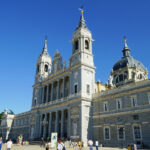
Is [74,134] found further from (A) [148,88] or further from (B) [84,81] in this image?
(A) [148,88]

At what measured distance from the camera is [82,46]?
4303 cm

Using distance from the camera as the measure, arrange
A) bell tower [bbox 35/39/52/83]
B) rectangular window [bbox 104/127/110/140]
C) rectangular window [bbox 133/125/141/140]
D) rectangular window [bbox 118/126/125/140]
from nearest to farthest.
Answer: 1. rectangular window [bbox 133/125/141/140]
2. rectangular window [bbox 118/126/125/140]
3. rectangular window [bbox 104/127/110/140]
4. bell tower [bbox 35/39/52/83]

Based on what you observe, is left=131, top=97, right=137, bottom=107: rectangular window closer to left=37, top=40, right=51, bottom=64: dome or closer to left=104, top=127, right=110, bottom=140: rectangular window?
left=104, top=127, right=110, bottom=140: rectangular window

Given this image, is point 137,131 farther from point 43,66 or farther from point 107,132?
point 43,66

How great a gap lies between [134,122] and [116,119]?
11.8 feet

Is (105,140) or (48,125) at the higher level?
(48,125)

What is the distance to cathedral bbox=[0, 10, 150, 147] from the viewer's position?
102 ft

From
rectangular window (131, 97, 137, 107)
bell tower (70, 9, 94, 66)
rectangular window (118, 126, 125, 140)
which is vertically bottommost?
rectangular window (118, 126, 125, 140)

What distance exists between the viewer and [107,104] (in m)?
35.9

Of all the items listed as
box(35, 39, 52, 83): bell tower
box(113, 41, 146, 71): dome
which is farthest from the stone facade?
box(113, 41, 146, 71): dome

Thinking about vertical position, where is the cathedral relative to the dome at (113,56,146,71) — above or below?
below

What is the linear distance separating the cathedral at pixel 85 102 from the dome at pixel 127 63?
1.07ft

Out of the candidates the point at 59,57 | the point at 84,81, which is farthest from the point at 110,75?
the point at 84,81

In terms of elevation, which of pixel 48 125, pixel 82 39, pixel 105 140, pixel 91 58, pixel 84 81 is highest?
pixel 82 39
